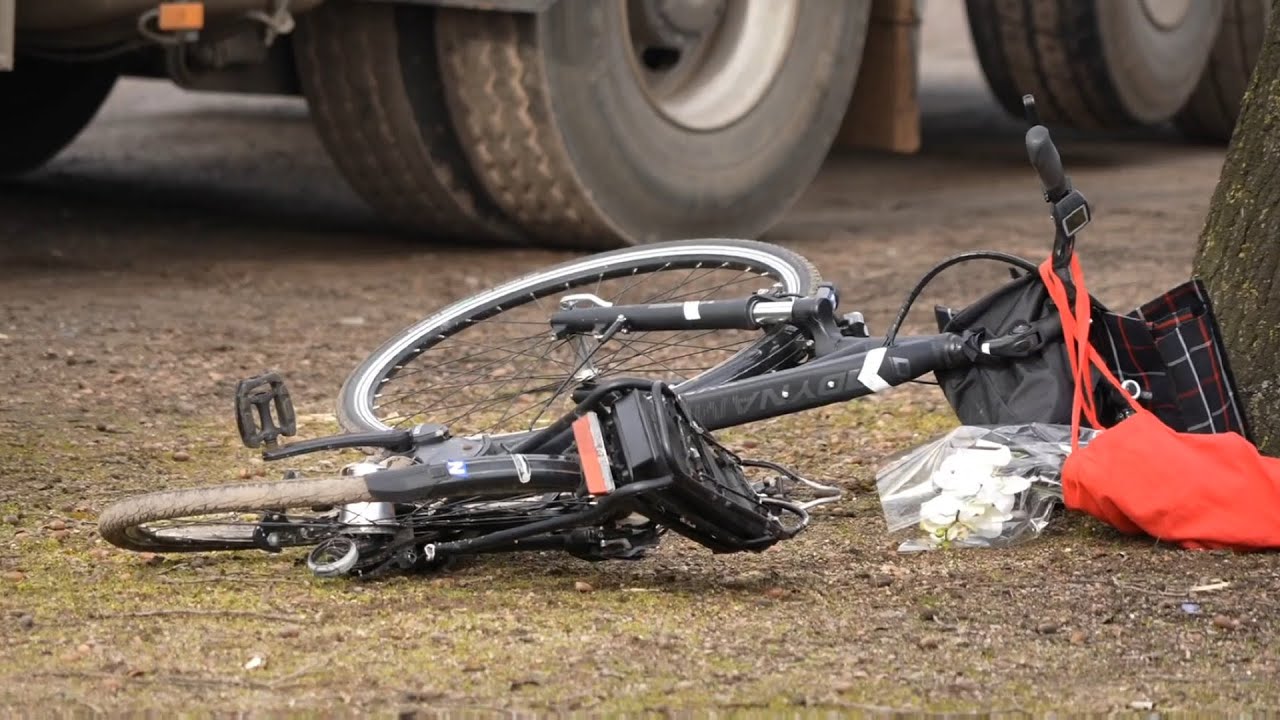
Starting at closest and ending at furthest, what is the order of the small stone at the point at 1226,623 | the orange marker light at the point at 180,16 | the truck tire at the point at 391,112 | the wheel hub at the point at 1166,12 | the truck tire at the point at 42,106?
the small stone at the point at 1226,623 → the orange marker light at the point at 180,16 → the truck tire at the point at 391,112 → the truck tire at the point at 42,106 → the wheel hub at the point at 1166,12

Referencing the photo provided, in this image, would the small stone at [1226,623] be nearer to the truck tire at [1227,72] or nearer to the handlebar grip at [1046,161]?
the handlebar grip at [1046,161]

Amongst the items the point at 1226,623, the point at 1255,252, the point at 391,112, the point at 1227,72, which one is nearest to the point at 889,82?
the point at 391,112

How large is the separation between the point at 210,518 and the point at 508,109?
278 cm

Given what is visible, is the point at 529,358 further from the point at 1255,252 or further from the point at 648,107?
the point at 648,107

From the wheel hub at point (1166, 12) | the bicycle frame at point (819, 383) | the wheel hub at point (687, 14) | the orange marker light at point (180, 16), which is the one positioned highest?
the orange marker light at point (180, 16)

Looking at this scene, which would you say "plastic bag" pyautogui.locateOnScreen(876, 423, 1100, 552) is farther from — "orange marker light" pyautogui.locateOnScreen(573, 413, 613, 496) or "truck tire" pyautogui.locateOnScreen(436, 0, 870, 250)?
"truck tire" pyautogui.locateOnScreen(436, 0, 870, 250)

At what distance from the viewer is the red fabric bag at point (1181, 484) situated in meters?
3.10

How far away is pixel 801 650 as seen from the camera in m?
2.69

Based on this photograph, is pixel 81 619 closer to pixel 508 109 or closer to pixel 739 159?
pixel 508 109

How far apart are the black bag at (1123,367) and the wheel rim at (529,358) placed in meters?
0.43

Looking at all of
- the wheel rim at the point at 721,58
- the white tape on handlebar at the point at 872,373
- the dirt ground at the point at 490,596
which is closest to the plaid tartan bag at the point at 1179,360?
the dirt ground at the point at 490,596

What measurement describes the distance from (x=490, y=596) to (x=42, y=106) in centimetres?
542

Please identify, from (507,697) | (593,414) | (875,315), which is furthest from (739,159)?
(507,697)

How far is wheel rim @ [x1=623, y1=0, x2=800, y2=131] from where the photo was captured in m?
6.50
